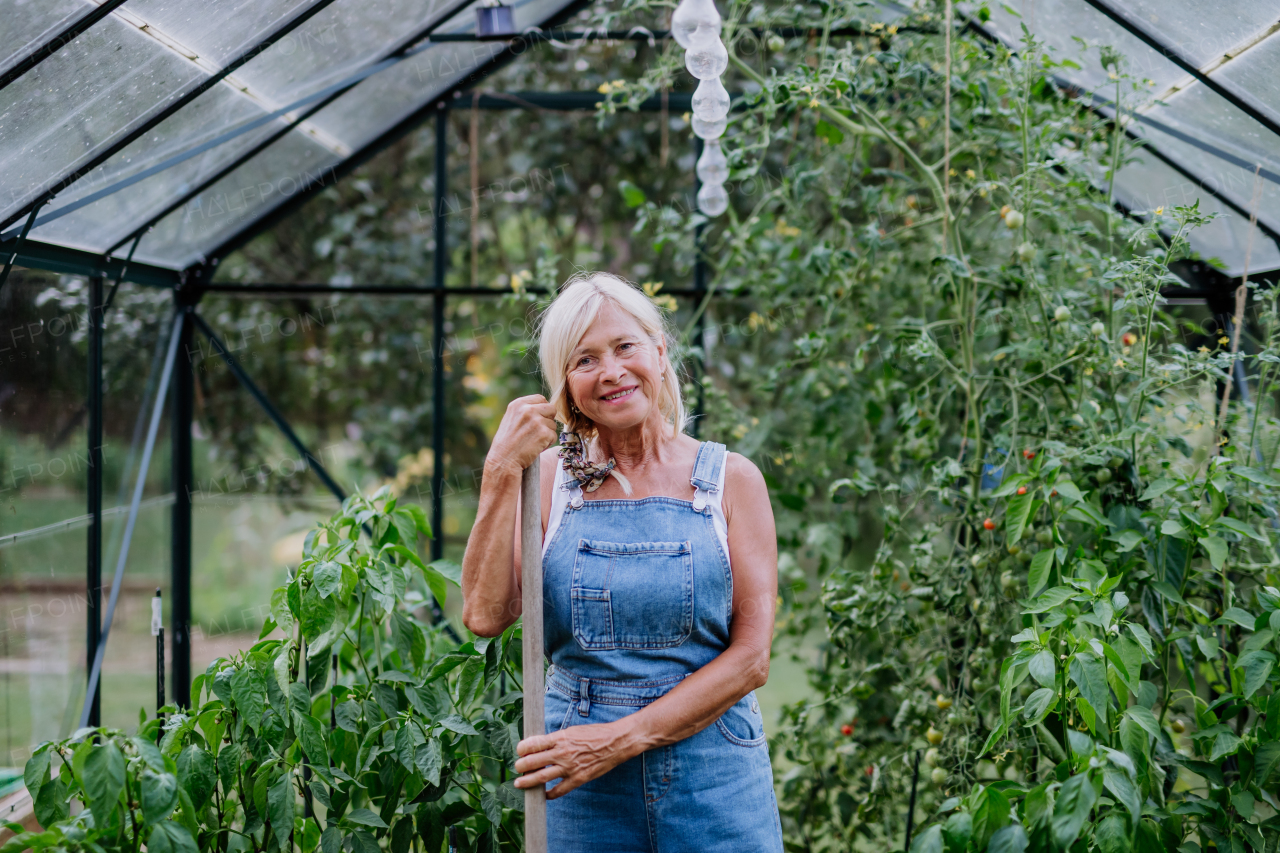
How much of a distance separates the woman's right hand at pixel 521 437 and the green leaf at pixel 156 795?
2.06 ft

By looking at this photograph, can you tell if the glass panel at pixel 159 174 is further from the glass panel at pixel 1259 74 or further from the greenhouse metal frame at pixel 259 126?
the glass panel at pixel 1259 74

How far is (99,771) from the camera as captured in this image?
1.21 m

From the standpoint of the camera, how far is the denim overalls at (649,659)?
1314 millimetres

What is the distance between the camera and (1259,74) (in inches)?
72.2

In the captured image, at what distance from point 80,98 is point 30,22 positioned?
254 millimetres

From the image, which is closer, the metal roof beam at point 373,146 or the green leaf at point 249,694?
the green leaf at point 249,694

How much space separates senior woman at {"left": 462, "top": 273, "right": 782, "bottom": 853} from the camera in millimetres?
1304

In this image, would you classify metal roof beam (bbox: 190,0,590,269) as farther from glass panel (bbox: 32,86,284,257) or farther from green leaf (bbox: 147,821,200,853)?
green leaf (bbox: 147,821,200,853)

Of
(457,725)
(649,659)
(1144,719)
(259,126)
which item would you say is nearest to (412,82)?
(259,126)

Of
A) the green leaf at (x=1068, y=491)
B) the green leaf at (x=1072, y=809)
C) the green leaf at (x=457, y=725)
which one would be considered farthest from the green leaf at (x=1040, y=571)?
the green leaf at (x=457, y=725)

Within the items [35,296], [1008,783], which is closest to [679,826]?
[1008,783]

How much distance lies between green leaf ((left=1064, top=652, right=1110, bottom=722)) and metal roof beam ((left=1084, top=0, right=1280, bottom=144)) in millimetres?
1355

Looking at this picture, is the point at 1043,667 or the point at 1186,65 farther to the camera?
the point at 1186,65

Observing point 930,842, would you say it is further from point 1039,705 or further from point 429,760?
point 429,760
